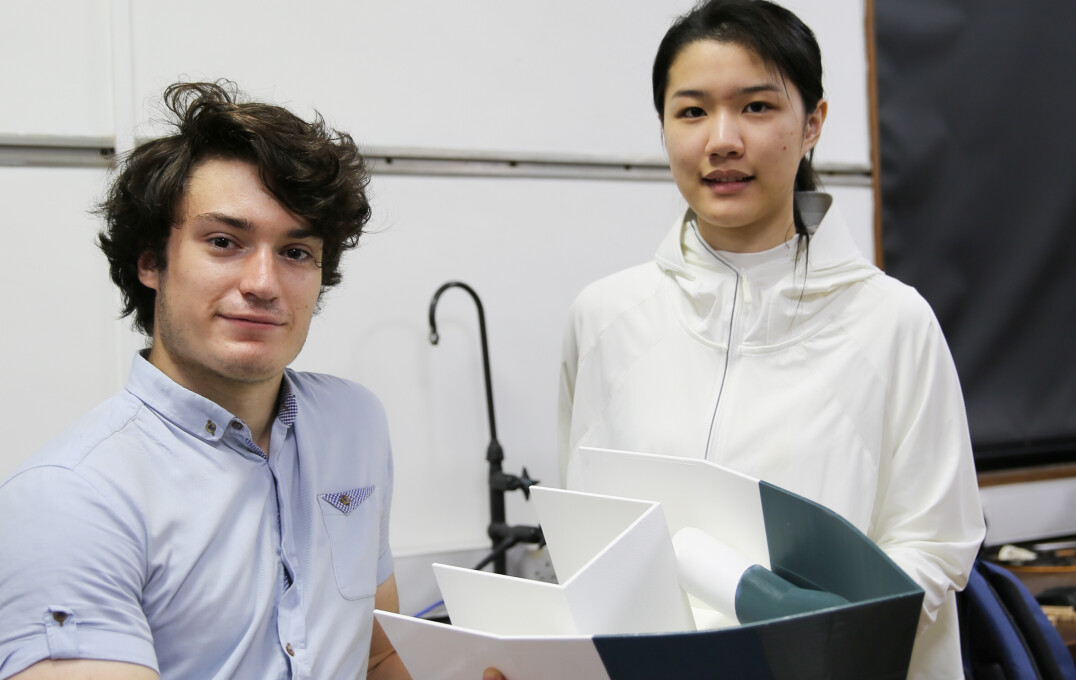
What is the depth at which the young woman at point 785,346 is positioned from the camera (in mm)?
1135

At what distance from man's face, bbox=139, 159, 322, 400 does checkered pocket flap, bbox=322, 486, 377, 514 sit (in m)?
0.18

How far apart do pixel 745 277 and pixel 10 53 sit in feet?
4.63

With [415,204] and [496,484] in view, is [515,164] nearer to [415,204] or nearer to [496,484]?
[415,204]

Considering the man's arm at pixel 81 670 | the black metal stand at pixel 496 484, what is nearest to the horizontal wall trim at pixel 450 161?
the black metal stand at pixel 496 484

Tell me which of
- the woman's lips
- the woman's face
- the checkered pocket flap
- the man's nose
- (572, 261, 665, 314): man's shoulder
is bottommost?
the checkered pocket flap

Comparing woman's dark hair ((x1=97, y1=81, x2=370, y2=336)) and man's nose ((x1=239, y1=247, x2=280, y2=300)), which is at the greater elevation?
woman's dark hair ((x1=97, y1=81, x2=370, y2=336))

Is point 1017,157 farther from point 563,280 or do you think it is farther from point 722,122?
point 722,122

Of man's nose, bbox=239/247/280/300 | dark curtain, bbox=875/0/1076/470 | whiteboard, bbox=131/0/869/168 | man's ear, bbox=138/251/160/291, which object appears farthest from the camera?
dark curtain, bbox=875/0/1076/470

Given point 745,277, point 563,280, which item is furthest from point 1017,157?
point 745,277

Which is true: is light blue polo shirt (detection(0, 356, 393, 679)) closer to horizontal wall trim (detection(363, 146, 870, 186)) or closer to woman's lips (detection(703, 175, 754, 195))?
woman's lips (detection(703, 175, 754, 195))

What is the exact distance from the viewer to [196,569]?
0.88 meters

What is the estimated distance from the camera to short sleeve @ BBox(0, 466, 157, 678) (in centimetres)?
74

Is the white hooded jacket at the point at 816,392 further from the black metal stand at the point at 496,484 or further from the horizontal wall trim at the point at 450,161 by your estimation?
the horizontal wall trim at the point at 450,161

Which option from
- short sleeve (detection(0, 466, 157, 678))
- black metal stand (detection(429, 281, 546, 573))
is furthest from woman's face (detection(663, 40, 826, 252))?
short sleeve (detection(0, 466, 157, 678))
